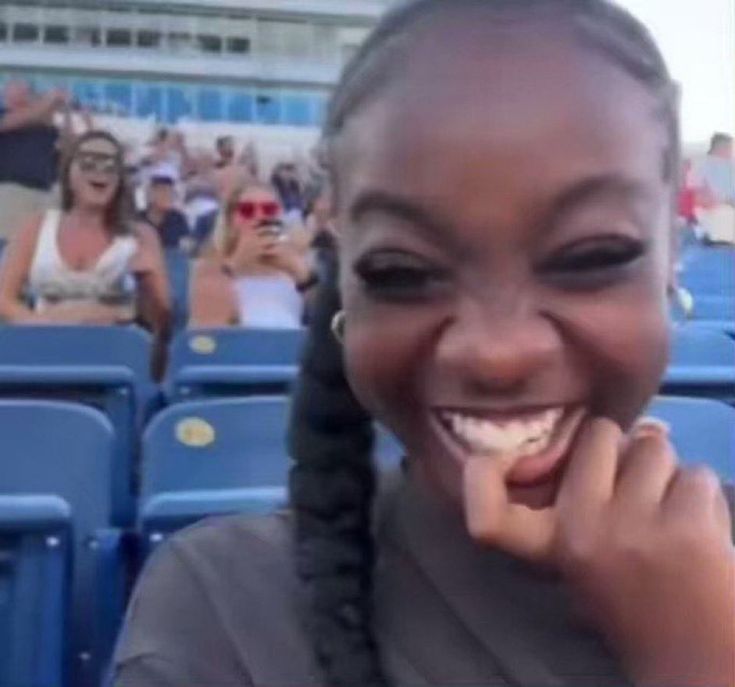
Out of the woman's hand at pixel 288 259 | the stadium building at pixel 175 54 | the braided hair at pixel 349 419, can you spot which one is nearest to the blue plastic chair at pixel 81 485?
the braided hair at pixel 349 419

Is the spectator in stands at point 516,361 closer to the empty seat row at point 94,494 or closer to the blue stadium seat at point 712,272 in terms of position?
the empty seat row at point 94,494

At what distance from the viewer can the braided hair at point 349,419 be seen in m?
0.73

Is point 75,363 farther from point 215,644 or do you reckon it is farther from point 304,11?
point 304,11

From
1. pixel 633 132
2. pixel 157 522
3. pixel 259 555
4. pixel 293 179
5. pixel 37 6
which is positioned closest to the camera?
pixel 633 132

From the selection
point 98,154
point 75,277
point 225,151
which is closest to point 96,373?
point 75,277

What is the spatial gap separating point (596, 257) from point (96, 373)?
7.31 ft

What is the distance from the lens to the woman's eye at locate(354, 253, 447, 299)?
0.70 m

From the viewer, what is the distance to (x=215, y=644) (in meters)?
0.80

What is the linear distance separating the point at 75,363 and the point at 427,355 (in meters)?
2.57

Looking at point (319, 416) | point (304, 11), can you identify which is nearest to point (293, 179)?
point (304, 11)

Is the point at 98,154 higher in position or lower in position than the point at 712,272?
higher

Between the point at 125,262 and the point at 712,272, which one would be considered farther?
the point at 712,272

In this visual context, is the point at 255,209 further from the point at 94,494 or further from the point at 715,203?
the point at 715,203

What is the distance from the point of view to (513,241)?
685mm
